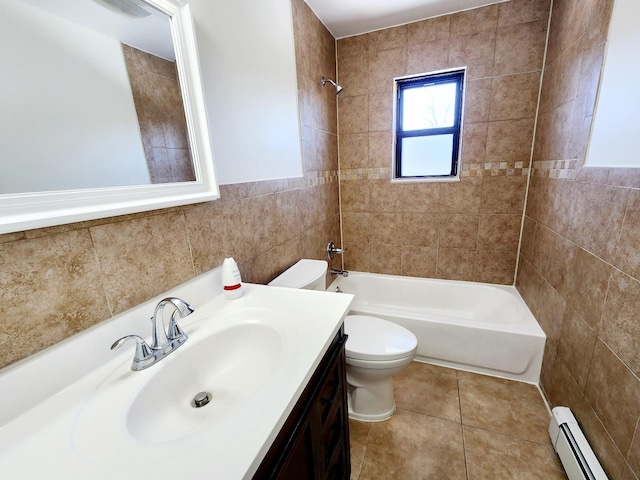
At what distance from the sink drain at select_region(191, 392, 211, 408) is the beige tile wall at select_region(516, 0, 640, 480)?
1.37 metres

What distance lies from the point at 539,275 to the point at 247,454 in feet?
6.56

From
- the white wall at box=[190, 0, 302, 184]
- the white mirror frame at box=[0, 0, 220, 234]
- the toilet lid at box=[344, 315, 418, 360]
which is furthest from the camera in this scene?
the toilet lid at box=[344, 315, 418, 360]

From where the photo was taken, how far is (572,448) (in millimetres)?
1138

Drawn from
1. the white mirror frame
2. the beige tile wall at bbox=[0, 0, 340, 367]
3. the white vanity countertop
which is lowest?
the white vanity countertop

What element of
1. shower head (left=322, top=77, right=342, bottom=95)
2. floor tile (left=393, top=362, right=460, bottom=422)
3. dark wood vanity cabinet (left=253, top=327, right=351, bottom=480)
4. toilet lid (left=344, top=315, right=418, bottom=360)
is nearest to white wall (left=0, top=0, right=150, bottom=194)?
dark wood vanity cabinet (left=253, top=327, right=351, bottom=480)

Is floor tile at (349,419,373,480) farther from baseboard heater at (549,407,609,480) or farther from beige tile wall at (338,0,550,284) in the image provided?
beige tile wall at (338,0,550,284)

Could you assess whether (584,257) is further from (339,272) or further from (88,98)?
(88,98)

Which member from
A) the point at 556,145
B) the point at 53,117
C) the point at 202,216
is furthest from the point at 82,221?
the point at 556,145

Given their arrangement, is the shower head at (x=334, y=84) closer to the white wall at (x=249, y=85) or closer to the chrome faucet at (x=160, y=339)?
the white wall at (x=249, y=85)

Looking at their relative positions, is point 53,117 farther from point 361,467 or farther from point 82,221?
point 361,467

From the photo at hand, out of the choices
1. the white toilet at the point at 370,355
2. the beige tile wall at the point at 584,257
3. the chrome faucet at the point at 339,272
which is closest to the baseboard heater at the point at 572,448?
the beige tile wall at the point at 584,257

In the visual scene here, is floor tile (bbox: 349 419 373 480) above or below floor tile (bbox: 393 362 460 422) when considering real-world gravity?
below

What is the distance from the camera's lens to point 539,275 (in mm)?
1750

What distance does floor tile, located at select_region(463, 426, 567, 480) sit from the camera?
1.21m
